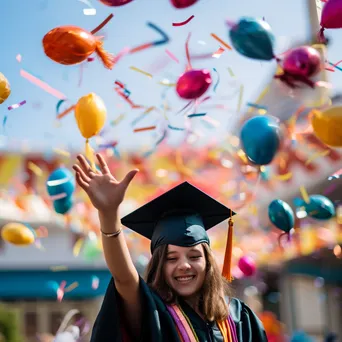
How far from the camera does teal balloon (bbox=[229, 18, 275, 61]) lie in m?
3.91

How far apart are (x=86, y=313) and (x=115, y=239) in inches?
417

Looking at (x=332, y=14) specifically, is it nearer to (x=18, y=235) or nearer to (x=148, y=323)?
(x=148, y=323)

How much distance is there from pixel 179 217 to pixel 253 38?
146 cm

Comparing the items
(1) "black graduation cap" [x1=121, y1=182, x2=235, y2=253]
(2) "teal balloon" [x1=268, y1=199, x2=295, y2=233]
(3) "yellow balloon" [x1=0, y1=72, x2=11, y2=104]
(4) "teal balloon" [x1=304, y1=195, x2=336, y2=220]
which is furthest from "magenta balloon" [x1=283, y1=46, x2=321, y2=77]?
(3) "yellow balloon" [x1=0, y1=72, x2=11, y2=104]

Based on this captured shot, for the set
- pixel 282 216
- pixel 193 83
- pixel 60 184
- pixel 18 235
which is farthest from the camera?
pixel 18 235

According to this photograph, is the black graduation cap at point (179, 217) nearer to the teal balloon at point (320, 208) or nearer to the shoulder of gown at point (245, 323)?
the shoulder of gown at point (245, 323)

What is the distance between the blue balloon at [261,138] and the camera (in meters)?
4.19

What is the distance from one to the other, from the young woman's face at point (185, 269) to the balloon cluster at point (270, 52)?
1.62 m

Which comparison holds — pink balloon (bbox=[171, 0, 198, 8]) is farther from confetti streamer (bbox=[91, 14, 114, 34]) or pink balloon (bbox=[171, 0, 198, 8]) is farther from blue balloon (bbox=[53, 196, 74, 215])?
blue balloon (bbox=[53, 196, 74, 215])

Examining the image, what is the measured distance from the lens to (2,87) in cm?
377

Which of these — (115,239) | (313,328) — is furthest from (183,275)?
(313,328)

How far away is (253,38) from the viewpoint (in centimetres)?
391

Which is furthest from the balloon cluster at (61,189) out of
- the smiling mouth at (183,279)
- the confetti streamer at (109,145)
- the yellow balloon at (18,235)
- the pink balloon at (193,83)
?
the smiling mouth at (183,279)

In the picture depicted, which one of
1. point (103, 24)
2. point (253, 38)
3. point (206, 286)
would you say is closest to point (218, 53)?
point (253, 38)
